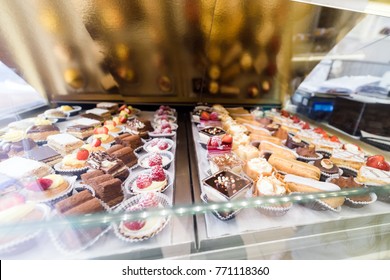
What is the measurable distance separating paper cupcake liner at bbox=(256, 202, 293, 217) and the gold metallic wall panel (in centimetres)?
176

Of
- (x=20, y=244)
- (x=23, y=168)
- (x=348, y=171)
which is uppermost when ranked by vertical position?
(x=23, y=168)

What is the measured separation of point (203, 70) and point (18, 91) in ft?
8.35

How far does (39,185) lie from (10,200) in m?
0.24

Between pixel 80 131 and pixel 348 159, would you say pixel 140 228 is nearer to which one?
pixel 80 131

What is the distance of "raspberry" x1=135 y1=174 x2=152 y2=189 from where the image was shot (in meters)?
1.69

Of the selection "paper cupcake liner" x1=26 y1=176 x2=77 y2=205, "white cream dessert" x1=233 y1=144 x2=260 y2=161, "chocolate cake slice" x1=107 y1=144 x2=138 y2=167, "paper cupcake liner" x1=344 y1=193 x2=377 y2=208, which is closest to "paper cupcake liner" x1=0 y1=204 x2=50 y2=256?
"paper cupcake liner" x1=26 y1=176 x2=77 y2=205

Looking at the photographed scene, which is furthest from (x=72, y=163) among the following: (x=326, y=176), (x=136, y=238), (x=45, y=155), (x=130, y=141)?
(x=326, y=176)

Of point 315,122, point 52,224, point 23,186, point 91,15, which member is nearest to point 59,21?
point 91,15

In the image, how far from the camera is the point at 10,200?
4.33 ft

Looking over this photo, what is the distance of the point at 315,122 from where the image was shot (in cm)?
339

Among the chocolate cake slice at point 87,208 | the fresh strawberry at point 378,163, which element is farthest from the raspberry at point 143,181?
the fresh strawberry at point 378,163

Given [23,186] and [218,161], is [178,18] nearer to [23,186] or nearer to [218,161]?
[218,161]

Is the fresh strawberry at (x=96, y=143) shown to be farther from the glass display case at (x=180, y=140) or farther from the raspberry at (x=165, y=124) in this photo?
the raspberry at (x=165, y=124)

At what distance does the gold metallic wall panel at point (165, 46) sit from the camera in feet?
6.55
